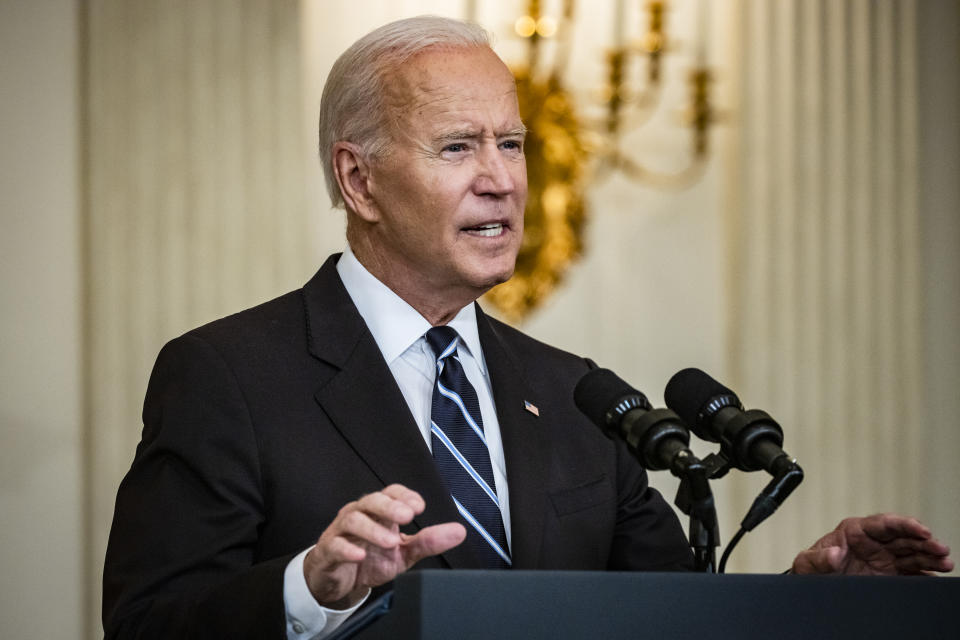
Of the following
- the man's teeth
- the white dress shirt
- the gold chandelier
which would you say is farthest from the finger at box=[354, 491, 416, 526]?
the gold chandelier

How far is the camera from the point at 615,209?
4.46 metres

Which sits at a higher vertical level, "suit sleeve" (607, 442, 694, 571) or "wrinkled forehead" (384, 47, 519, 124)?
"wrinkled forehead" (384, 47, 519, 124)

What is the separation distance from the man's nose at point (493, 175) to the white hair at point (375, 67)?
20 cm

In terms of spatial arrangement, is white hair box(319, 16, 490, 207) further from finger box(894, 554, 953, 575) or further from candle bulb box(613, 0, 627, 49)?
candle bulb box(613, 0, 627, 49)

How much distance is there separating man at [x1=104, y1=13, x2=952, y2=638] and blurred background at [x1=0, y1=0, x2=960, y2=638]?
5.90 feet

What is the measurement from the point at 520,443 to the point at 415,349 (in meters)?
0.25

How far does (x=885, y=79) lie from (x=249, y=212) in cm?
240

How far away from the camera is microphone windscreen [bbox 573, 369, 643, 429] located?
1576 millimetres

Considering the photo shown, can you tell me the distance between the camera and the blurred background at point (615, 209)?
154 inches

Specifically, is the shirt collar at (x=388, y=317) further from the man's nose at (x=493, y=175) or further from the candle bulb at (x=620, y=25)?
the candle bulb at (x=620, y=25)

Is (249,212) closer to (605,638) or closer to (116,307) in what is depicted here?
(116,307)

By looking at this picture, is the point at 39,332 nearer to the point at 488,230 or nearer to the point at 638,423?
the point at 488,230

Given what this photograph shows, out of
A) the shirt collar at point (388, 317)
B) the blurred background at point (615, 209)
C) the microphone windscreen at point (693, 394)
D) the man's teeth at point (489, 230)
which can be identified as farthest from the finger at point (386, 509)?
the blurred background at point (615, 209)

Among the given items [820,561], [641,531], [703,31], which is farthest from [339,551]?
[703,31]
